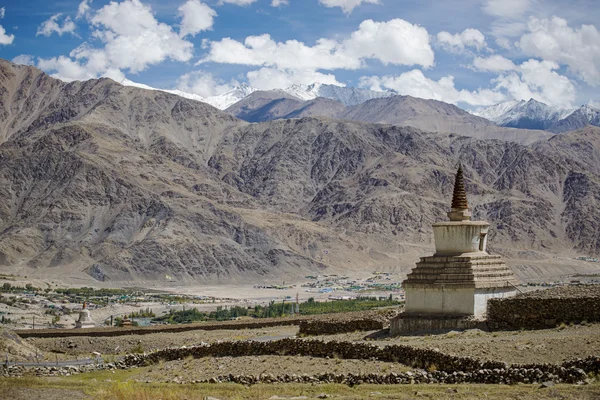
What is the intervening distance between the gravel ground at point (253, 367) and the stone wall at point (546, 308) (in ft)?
19.1

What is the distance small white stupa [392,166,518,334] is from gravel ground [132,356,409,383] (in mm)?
6293

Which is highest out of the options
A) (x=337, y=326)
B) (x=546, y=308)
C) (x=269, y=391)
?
(x=546, y=308)

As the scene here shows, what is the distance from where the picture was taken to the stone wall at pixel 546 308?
27.2m

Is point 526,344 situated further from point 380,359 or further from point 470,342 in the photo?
point 380,359

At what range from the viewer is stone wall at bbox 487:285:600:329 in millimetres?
27250

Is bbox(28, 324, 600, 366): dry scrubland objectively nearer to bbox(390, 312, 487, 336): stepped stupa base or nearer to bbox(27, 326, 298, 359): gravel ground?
bbox(27, 326, 298, 359): gravel ground

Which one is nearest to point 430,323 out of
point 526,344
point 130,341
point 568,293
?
point 568,293

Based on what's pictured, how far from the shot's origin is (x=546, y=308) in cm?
2819

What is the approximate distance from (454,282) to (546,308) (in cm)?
451

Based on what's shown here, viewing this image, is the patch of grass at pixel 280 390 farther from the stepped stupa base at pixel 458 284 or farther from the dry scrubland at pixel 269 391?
the stepped stupa base at pixel 458 284

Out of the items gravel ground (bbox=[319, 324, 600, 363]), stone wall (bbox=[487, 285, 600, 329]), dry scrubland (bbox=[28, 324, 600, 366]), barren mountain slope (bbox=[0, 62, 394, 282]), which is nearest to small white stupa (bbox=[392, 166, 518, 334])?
stone wall (bbox=[487, 285, 600, 329])

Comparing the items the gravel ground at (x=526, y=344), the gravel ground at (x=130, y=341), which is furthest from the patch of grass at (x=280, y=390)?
the gravel ground at (x=130, y=341)

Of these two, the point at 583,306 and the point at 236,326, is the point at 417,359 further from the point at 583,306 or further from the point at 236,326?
the point at 236,326

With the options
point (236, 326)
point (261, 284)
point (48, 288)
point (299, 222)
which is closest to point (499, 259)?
point (236, 326)
